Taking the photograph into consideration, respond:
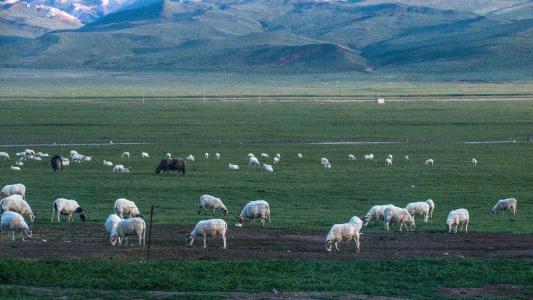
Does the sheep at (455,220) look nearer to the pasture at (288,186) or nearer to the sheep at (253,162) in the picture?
the pasture at (288,186)

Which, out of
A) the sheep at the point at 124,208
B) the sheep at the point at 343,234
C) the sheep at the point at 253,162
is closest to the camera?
the sheep at the point at 343,234

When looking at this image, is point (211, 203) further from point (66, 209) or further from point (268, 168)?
point (268, 168)

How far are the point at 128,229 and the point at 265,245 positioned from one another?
9.01 ft

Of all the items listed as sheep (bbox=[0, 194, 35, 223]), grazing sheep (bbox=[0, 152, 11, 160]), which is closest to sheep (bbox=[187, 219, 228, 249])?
sheep (bbox=[0, 194, 35, 223])

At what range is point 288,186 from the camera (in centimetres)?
3619

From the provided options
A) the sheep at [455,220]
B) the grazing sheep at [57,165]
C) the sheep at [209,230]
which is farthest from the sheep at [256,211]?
the grazing sheep at [57,165]

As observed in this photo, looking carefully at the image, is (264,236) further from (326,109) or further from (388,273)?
(326,109)

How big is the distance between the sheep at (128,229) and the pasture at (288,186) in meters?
0.26

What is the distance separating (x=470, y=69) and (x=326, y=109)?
286 feet

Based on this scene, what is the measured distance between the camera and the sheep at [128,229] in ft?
69.5

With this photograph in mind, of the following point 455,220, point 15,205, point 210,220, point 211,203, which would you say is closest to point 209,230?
point 210,220

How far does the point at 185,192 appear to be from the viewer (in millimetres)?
34062

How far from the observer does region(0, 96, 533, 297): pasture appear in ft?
60.0

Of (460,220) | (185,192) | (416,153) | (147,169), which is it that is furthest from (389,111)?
(460,220)
